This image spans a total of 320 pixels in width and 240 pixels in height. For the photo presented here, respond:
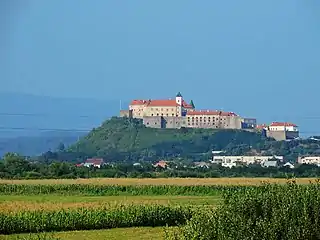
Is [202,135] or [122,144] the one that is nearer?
[122,144]

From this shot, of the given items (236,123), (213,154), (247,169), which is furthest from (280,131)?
(247,169)

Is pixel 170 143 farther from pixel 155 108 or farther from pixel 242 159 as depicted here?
pixel 242 159

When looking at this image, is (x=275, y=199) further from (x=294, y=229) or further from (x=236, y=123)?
(x=236, y=123)

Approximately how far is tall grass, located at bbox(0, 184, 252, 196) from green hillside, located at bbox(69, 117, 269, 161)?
98.2 m

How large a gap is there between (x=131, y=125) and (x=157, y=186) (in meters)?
109

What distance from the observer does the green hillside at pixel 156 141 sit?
166 m

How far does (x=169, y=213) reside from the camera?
36.4 meters

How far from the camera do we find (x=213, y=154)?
167m

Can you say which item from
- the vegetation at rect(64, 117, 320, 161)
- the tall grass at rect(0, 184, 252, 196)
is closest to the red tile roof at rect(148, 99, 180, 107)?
the vegetation at rect(64, 117, 320, 161)

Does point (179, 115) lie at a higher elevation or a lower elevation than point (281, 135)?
higher

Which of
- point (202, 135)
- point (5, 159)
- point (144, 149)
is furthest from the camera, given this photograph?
point (202, 135)

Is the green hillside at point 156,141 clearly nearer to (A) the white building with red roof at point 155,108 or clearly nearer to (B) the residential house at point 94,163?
(A) the white building with red roof at point 155,108

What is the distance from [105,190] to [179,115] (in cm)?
12835

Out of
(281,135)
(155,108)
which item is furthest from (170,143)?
(281,135)
